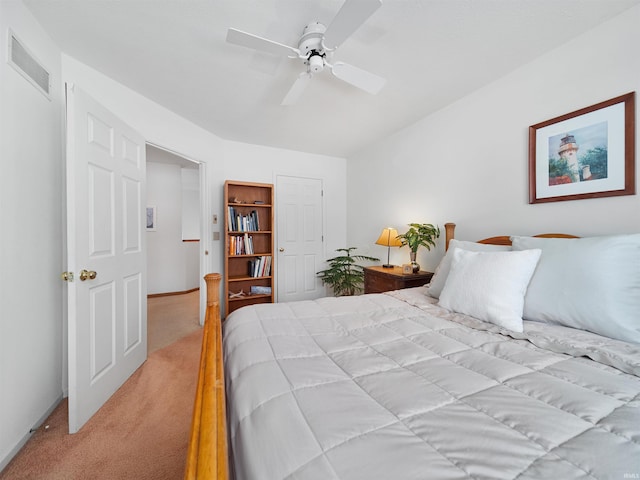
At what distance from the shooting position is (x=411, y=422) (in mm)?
643

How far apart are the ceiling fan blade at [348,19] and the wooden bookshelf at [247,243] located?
87.6 inches

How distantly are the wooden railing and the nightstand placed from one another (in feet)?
6.33

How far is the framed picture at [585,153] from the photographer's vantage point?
1.51 meters

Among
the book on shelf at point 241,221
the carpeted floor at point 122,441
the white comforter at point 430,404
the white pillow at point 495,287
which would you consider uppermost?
the book on shelf at point 241,221

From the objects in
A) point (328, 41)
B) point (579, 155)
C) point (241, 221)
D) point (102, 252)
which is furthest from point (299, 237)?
point (579, 155)

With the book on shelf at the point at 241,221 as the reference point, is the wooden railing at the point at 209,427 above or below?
below

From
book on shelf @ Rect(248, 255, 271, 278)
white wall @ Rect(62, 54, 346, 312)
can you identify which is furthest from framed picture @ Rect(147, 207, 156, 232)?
book on shelf @ Rect(248, 255, 271, 278)

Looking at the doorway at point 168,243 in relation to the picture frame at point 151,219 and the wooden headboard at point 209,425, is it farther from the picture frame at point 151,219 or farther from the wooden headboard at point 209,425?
the wooden headboard at point 209,425

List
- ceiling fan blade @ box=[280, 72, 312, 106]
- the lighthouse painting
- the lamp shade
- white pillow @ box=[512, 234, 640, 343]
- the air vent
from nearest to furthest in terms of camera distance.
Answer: white pillow @ box=[512, 234, 640, 343], the air vent, the lighthouse painting, ceiling fan blade @ box=[280, 72, 312, 106], the lamp shade

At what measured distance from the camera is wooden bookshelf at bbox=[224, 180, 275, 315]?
11.0ft

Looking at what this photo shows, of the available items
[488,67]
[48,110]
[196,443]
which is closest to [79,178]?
[48,110]

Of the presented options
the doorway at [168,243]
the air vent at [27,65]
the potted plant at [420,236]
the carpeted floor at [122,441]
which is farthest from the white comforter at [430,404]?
the doorway at [168,243]

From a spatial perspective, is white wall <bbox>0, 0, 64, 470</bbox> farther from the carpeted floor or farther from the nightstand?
the nightstand

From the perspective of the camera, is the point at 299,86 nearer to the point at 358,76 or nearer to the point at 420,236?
the point at 358,76
